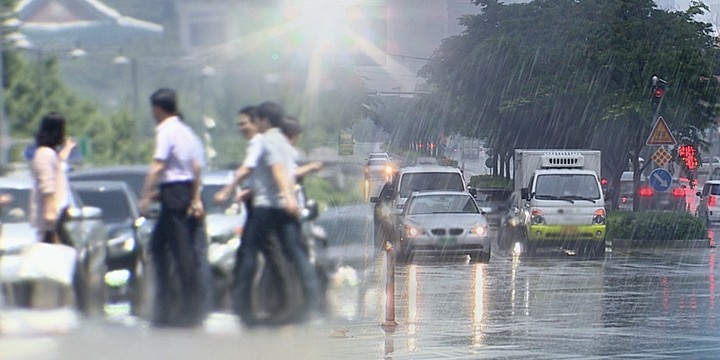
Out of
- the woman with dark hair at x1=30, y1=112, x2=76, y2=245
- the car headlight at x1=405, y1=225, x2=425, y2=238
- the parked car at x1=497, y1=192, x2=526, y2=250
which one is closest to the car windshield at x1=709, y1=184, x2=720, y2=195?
the parked car at x1=497, y1=192, x2=526, y2=250

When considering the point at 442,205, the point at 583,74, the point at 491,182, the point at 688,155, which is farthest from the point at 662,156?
the point at 491,182

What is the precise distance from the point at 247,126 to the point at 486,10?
148 ft

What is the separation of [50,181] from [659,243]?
25.1 meters

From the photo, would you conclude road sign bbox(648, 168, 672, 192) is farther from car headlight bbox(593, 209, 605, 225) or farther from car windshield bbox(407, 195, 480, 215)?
car windshield bbox(407, 195, 480, 215)

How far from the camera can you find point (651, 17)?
36.1 metres

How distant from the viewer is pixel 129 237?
8.78 ft

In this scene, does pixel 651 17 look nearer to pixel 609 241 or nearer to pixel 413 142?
pixel 609 241

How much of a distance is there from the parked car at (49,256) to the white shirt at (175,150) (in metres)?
0.19

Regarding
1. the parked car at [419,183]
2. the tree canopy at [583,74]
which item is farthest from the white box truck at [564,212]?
the tree canopy at [583,74]

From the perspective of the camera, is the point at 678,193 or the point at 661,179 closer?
the point at 661,179

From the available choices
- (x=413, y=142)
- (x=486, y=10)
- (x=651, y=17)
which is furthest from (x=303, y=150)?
(x=413, y=142)

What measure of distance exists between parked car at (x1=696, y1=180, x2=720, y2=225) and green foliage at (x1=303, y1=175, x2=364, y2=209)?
34.6 meters

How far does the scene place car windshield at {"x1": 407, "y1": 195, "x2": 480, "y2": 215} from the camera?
22.7 meters

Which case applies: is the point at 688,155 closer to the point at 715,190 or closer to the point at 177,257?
the point at 715,190
